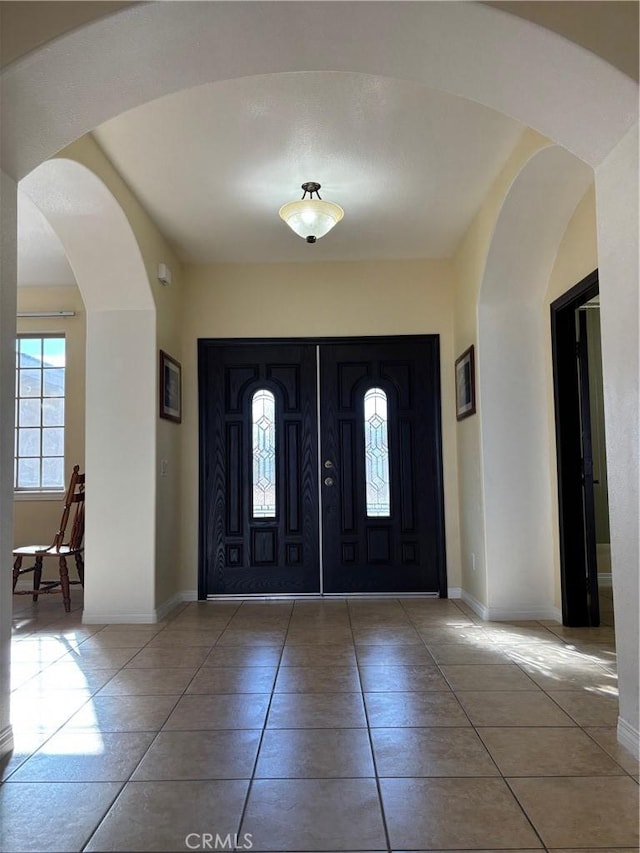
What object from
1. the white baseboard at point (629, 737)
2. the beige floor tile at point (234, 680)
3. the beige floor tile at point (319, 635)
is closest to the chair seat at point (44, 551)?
the beige floor tile at point (319, 635)

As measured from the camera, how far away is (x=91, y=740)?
87.6 inches

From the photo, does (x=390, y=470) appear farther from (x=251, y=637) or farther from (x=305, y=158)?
(x=305, y=158)

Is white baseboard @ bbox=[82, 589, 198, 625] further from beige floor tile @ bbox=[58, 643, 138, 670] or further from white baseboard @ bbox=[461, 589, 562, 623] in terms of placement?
white baseboard @ bbox=[461, 589, 562, 623]

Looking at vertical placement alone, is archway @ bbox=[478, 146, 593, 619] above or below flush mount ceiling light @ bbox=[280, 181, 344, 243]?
below

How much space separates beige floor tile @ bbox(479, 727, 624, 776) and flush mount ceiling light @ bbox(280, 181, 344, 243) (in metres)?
2.66

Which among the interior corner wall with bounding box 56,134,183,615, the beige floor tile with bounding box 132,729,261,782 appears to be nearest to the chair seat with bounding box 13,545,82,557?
the interior corner wall with bounding box 56,134,183,615

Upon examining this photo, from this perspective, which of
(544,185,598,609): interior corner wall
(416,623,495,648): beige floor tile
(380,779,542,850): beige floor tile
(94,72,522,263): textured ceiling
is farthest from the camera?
(416,623,495,648): beige floor tile

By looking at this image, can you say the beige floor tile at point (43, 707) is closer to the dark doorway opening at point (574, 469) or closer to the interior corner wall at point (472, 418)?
the interior corner wall at point (472, 418)

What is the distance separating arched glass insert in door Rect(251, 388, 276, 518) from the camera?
494 cm

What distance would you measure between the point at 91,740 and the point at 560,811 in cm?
154

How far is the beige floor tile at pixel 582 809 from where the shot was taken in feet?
5.21

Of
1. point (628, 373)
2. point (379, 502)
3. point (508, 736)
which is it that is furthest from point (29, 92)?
point (379, 502)

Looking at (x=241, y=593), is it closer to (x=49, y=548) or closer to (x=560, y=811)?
(x=49, y=548)

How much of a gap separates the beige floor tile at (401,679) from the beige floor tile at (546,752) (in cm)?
49
